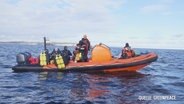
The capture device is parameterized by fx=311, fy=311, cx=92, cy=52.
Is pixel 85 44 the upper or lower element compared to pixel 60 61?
upper

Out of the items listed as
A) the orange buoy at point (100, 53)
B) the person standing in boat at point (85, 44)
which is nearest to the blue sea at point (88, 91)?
the orange buoy at point (100, 53)

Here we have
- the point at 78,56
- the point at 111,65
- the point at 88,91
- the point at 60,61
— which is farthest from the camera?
the point at 78,56

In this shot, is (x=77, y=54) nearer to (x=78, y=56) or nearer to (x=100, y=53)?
(x=78, y=56)

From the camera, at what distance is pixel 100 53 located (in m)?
18.7

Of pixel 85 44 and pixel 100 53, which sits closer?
pixel 100 53

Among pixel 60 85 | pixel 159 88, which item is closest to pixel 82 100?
pixel 60 85

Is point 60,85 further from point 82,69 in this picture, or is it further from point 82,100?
point 82,69

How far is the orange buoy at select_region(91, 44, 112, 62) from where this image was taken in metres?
18.7

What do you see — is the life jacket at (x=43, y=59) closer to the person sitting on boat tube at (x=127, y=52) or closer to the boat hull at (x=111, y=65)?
the boat hull at (x=111, y=65)

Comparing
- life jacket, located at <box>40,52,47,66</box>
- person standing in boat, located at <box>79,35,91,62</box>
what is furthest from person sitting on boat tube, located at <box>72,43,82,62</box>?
life jacket, located at <box>40,52,47,66</box>

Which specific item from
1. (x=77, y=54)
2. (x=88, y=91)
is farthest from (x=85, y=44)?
(x=88, y=91)

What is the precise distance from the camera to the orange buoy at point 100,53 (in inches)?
736

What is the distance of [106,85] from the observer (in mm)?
14125

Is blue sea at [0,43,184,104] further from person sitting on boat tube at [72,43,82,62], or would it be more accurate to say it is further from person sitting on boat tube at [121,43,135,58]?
person sitting on boat tube at [72,43,82,62]
